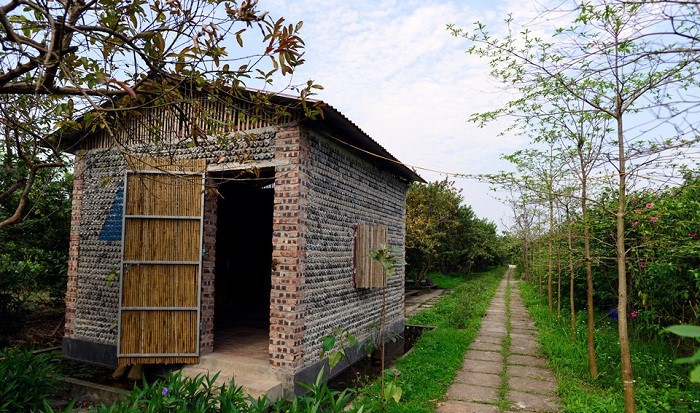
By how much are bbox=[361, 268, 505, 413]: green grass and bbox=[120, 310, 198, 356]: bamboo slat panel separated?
231 centimetres

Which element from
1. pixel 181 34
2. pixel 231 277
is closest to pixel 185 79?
pixel 181 34

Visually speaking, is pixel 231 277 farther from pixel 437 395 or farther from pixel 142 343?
pixel 437 395

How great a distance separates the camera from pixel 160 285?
218 inches

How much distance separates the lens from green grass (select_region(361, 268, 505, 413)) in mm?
4910

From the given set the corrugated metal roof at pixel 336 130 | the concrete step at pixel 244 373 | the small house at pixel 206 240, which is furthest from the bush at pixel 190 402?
the corrugated metal roof at pixel 336 130

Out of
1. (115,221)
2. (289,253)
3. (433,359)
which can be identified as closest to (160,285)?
(115,221)

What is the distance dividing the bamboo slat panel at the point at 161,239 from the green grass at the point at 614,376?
4820 millimetres

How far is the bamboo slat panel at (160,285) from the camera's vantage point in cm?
550

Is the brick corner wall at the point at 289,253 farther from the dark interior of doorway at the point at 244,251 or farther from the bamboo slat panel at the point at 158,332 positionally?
the dark interior of doorway at the point at 244,251

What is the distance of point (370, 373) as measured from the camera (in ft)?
20.8

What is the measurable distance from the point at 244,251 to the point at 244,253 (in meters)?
0.05

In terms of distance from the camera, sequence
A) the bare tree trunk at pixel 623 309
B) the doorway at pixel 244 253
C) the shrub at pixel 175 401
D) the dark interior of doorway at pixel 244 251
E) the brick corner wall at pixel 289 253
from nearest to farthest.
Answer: the shrub at pixel 175 401 < the bare tree trunk at pixel 623 309 < the brick corner wall at pixel 289 253 < the doorway at pixel 244 253 < the dark interior of doorway at pixel 244 251

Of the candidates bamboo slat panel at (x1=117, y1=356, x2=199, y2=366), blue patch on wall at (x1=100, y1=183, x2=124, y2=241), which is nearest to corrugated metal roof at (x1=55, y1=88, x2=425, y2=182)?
blue patch on wall at (x1=100, y1=183, x2=124, y2=241)

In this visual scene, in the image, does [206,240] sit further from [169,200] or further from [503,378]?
[503,378]
